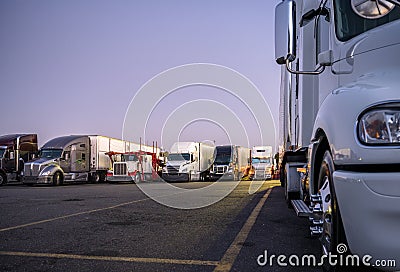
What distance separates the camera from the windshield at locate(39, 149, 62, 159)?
24.4m

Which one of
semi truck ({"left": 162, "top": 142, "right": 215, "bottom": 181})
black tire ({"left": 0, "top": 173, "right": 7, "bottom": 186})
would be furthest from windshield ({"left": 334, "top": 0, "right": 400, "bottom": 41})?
semi truck ({"left": 162, "top": 142, "right": 215, "bottom": 181})

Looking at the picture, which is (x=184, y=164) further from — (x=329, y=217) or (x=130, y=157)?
(x=329, y=217)

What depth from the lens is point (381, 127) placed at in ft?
7.54

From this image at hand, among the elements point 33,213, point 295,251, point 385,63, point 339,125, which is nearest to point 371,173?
point 339,125

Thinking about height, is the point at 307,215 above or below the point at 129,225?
above

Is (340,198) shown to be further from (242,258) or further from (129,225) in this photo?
(129,225)

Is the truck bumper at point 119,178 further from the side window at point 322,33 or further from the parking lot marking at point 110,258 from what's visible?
the side window at point 322,33

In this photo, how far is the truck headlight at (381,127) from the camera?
2.26 m

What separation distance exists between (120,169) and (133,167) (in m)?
0.91

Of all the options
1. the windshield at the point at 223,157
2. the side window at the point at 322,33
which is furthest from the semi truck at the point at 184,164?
the side window at the point at 322,33

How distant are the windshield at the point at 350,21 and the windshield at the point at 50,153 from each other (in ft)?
76.1

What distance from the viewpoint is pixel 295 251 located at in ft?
14.8

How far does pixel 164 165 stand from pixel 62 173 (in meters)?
8.13

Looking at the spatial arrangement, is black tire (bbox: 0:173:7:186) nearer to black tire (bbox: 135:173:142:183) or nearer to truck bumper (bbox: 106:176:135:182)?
truck bumper (bbox: 106:176:135:182)
